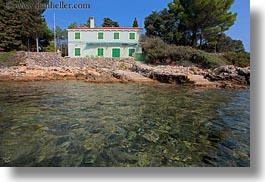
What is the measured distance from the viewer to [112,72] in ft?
37.3

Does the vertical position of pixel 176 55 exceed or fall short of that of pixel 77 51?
it falls short

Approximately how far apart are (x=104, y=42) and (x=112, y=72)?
401 cm

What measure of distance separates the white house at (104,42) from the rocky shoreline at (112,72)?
1.16 m

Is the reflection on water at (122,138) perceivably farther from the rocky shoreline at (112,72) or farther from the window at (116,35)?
the window at (116,35)

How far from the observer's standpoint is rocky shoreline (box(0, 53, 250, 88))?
8953mm

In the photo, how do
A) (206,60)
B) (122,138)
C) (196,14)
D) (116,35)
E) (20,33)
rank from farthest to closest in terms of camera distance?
(116,35) < (206,60) < (20,33) < (196,14) < (122,138)

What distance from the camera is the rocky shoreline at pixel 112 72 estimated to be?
29.4ft

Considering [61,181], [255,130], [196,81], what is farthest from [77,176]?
[196,81]

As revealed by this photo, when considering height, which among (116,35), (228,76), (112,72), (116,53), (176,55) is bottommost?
(228,76)

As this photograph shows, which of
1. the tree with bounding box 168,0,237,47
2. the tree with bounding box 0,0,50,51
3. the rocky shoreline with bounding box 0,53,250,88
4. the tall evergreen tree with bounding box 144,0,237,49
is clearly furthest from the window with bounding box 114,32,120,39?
the tree with bounding box 0,0,50,51

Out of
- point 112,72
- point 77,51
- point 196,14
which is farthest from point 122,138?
point 77,51

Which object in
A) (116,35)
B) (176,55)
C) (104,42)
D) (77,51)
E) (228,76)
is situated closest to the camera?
(228,76)

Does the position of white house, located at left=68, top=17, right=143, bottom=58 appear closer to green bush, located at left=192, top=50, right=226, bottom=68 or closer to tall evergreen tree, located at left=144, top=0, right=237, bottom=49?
tall evergreen tree, located at left=144, top=0, right=237, bottom=49

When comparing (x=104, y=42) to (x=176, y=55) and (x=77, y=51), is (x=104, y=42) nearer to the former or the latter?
(x=77, y=51)
